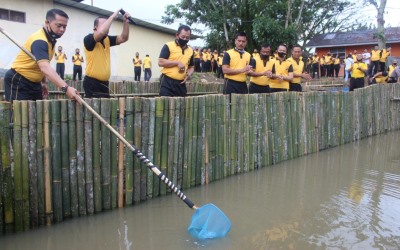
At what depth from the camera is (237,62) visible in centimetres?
649

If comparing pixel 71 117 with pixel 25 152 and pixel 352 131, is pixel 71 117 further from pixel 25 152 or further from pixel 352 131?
pixel 352 131

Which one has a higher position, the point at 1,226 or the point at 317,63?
the point at 317,63

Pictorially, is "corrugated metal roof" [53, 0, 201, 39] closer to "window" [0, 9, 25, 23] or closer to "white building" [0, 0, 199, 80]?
"white building" [0, 0, 199, 80]

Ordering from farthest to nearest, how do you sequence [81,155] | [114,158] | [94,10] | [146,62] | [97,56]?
1. [146,62]
2. [94,10]
3. [97,56]
4. [114,158]
5. [81,155]

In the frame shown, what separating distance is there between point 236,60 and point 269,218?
3114mm

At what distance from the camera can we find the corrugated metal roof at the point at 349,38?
31.8m

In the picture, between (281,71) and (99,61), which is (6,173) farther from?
(281,71)

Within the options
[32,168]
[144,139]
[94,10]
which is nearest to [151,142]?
[144,139]

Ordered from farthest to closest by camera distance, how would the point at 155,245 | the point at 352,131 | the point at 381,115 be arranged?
the point at 381,115 < the point at 352,131 < the point at 155,245

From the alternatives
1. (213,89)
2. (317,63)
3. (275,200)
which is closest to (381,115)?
(213,89)

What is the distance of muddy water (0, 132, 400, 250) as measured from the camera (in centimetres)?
343

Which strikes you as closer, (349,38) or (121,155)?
(121,155)

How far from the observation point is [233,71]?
6.43 meters

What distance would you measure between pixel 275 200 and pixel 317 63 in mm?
24265
